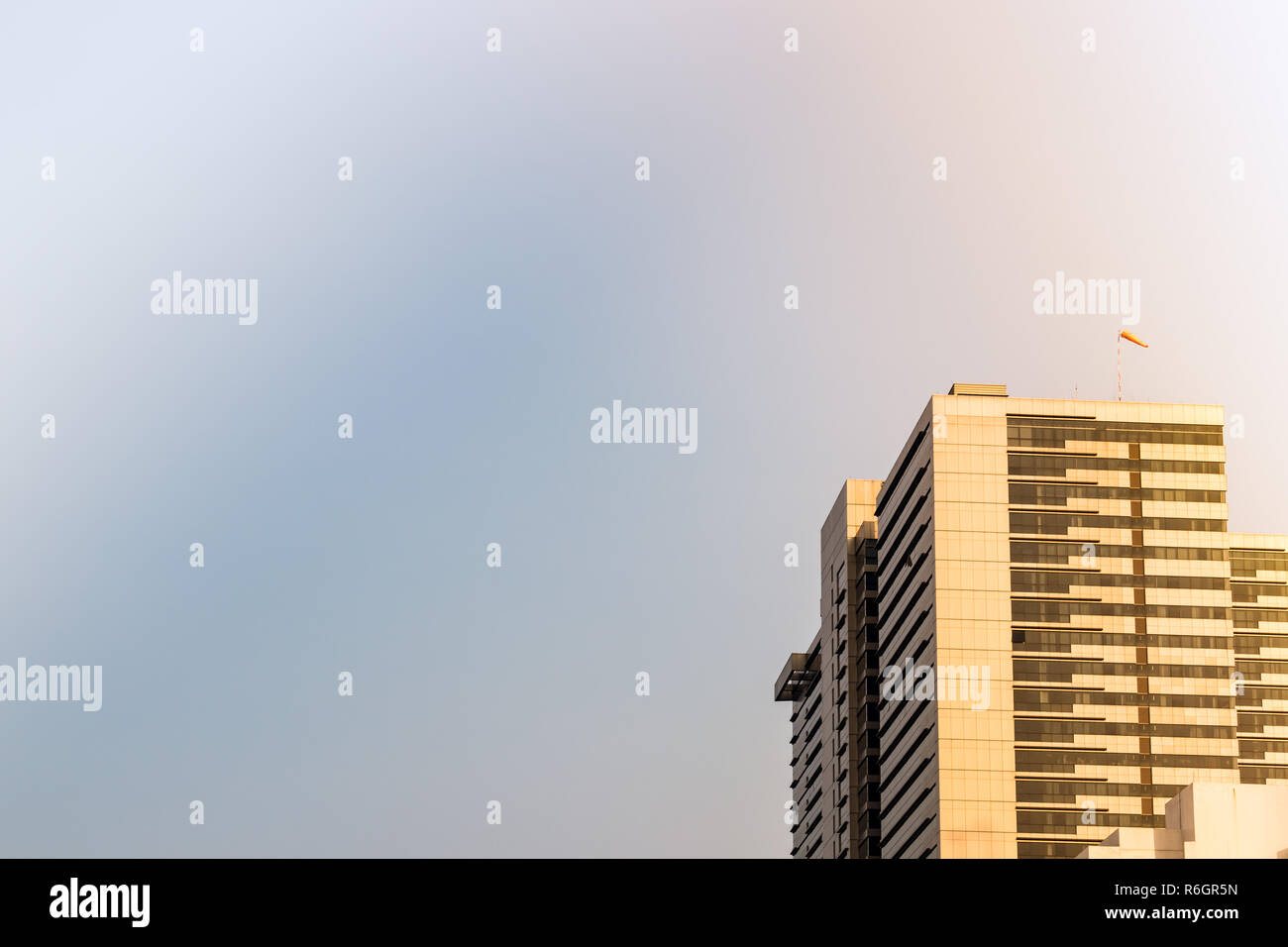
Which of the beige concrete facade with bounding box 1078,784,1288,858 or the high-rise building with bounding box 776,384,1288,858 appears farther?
the high-rise building with bounding box 776,384,1288,858

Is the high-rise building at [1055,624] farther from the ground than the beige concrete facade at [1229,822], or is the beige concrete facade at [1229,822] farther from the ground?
the high-rise building at [1055,624]

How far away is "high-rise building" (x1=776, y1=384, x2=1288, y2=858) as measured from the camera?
177 metres

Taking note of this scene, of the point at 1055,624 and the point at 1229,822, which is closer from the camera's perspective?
the point at 1229,822

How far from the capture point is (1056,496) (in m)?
186

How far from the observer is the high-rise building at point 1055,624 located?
177 metres

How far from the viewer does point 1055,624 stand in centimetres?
18412

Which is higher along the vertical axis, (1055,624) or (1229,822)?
(1055,624)

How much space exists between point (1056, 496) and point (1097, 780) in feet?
97.5

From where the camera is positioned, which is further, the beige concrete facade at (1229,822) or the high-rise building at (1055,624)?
the high-rise building at (1055,624)
